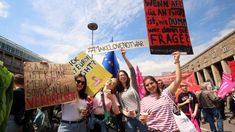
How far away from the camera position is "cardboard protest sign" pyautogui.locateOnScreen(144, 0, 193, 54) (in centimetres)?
473

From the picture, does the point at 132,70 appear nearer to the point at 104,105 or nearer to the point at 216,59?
the point at 104,105

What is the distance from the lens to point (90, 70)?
15.9 feet

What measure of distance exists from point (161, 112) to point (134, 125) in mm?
889

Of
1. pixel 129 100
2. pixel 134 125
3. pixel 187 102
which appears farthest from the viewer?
pixel 187 102

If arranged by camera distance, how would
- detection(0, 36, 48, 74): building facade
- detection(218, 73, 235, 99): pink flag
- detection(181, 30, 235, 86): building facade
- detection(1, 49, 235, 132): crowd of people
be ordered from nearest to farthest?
detection(1, 49, 235, 132): crowd of people → detection(218, 73, 235, 99): pink flag → detection(181, 30, 235, 86): building facade → detection(0, 36, 48, 74): building facade

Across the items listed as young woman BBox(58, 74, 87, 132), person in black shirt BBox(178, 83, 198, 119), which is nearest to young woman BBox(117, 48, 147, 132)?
young woman BBox(58, 74, 87, 132)

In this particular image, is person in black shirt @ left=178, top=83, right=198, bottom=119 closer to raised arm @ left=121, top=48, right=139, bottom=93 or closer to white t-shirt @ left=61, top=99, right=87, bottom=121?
raised arm @ left=121, top=48, right=139, bottom=93

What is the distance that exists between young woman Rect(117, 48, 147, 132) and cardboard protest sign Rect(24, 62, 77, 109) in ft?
3.44

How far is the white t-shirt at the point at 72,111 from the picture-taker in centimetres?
329

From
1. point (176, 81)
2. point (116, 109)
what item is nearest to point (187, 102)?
point (116, 109)

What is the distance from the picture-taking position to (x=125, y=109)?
3.85 meters

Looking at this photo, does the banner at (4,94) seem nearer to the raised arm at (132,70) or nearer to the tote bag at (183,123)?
the tote bag at (183,123)

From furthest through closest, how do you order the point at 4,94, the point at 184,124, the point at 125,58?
the point at 125,58 → the point at 184,124 → the point at 4,94

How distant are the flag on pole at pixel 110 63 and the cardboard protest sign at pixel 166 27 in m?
1.68
